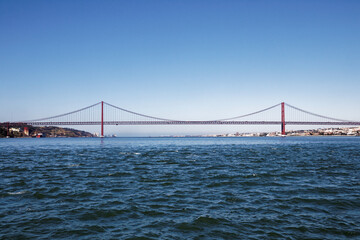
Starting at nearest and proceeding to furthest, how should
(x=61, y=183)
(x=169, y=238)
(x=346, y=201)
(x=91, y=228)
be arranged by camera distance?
(x=169, y=238) → (x=91, y=228) → (x=346, y=201) → (x=61, y=183)

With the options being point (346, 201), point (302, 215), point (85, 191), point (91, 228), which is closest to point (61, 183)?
point (85, 191)

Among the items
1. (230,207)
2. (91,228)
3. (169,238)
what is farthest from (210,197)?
(91,228)

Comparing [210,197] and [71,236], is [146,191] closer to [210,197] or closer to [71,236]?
[210,197]

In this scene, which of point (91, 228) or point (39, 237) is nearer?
point (39, 237)

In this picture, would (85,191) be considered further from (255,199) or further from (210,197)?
(255,199)

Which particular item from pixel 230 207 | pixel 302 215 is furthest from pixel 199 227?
pixel 302 215

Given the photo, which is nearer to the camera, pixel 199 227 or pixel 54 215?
pixel 199 227

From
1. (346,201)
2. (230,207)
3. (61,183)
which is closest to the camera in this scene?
(230,207)

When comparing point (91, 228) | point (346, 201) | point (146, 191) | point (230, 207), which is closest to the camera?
point (91, 228)

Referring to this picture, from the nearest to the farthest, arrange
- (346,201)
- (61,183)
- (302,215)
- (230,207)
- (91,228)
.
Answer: (91,228) → (302,215) → (230,207) → (346,201) → (61,183)
